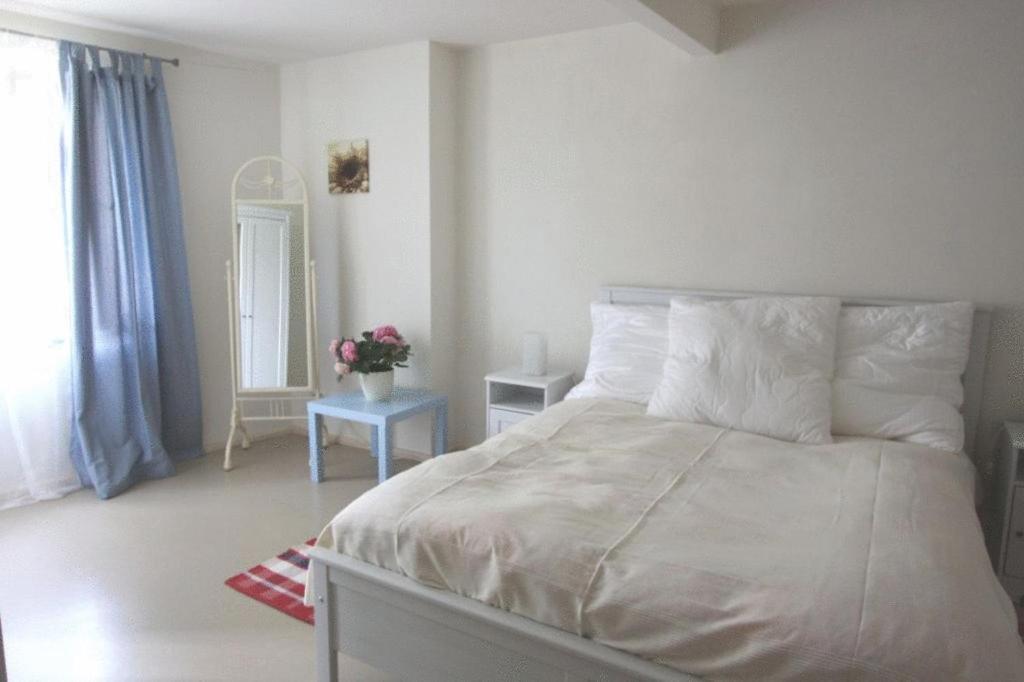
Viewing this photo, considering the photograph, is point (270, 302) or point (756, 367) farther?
point (270, 302)

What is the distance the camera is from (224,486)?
3723mm

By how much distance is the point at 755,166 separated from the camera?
3.17m

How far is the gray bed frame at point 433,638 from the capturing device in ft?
5.18

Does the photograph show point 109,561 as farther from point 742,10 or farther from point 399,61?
point 742,10

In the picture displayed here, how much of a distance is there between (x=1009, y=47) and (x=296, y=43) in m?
3.36

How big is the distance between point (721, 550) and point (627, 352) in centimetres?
162

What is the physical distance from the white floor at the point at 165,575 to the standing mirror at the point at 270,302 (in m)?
0.48

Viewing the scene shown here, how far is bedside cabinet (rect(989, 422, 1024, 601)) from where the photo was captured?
2469 millimetres

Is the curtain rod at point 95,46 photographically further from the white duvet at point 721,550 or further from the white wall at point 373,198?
the white duvet at point 721,550

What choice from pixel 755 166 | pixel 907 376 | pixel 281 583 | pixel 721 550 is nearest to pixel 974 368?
pixel 907 376

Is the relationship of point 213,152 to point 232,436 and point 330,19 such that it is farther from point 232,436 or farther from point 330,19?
point 232,436

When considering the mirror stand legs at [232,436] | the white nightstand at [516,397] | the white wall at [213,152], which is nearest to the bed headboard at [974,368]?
the white nightstand at [516,397]

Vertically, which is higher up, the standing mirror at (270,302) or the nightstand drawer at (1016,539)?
the standing mirror at (270,302)

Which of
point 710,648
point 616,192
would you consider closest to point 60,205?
point 616,192
